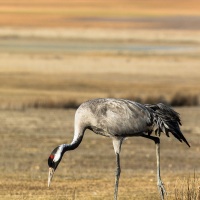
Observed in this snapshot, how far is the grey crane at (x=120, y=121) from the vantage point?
14.0 meters

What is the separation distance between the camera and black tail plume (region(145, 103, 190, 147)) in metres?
14.4

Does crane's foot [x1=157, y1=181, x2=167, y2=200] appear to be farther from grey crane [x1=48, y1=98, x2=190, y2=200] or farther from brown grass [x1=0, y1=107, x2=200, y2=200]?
brown grass [x1=0, y1=107, x2=200, y2=200]

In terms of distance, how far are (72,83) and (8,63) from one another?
1243 centimetres

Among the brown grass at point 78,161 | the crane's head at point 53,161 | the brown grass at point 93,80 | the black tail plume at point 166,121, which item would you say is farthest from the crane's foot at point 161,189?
the brown grass at point 93,80

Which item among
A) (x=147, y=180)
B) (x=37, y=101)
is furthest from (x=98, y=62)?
(x=147, y=180)

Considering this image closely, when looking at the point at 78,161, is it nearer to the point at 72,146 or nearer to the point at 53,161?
the point at 72,146

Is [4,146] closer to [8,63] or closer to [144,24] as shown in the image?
[8,63]

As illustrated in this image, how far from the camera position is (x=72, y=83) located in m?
43.3

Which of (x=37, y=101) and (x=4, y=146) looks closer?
(x=4, y=146)

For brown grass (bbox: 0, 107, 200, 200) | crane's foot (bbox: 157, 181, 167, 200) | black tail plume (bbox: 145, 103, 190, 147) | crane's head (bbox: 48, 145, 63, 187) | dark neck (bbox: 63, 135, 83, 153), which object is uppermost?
black tail plume (bbox: 145, 103, 190, 147)

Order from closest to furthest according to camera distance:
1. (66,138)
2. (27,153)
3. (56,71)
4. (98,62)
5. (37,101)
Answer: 1. (27,153)
2. (66,138)
3. (37,101)
4. (56,71)
5. (98,62)

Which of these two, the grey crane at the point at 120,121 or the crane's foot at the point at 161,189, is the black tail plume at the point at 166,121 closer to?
Result: the grey crane at the point at 120,121

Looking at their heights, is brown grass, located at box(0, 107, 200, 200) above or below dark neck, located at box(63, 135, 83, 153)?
below

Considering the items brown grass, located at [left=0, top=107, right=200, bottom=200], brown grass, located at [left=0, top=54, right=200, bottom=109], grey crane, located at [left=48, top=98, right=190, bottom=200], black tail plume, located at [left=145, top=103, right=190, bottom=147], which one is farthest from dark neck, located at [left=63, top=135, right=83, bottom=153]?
brown grass, located at [left=0, top=54, right=200, bottom=109]
